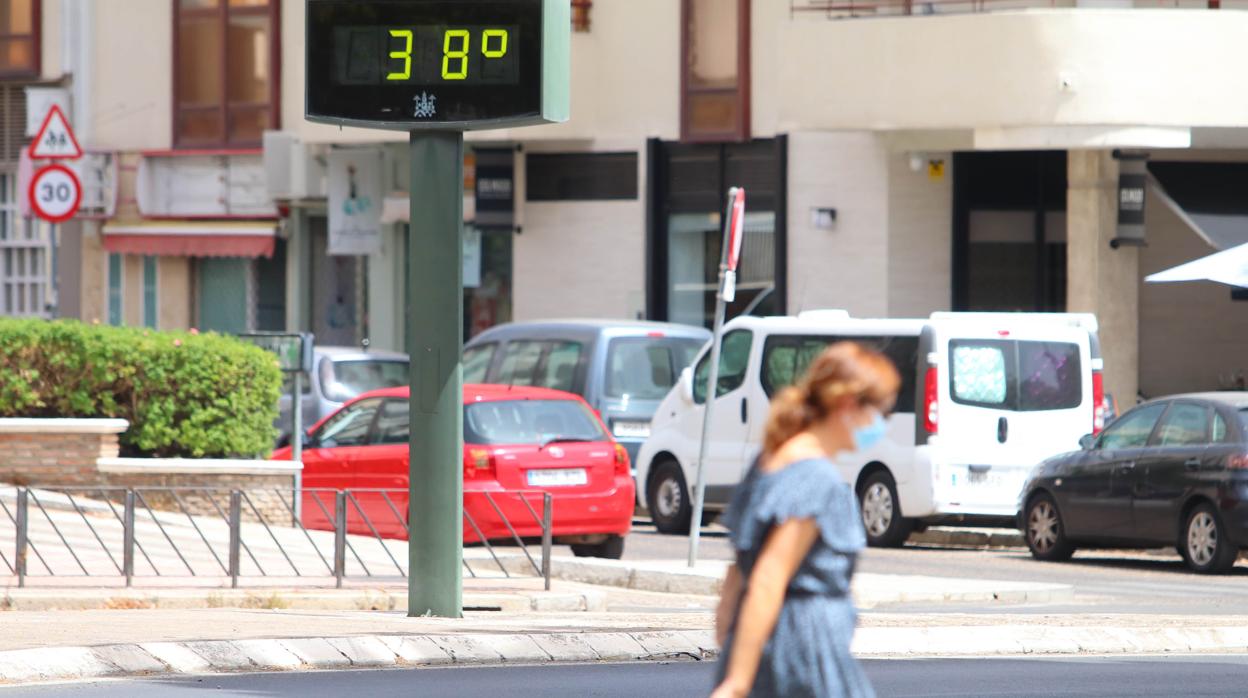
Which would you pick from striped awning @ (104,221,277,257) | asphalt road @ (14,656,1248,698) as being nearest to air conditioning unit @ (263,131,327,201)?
striped awning @ (104,221,277,257)

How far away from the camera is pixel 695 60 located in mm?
30703

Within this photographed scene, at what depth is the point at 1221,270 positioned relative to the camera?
19.2m

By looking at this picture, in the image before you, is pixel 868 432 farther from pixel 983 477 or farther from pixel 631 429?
pixel 631 429

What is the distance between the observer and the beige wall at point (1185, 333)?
2877 cm

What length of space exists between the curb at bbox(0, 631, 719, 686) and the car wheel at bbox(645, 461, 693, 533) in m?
9.44

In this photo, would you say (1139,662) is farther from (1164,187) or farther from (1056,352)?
(1164,187)

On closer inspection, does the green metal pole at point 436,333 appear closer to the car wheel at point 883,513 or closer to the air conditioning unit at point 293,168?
the car wheel at point 883,513

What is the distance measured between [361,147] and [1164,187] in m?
11.4

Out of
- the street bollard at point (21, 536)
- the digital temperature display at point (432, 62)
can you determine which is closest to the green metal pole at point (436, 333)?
the digital temperature display at point (432, 62)

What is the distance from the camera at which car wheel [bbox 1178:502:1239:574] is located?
18.1 meters

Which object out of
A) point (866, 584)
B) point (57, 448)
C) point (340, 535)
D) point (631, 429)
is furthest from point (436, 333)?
point (631, 429)

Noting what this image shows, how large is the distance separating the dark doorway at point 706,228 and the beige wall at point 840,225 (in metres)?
0.25

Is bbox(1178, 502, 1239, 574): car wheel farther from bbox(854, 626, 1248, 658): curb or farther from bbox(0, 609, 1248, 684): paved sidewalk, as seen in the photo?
bbox(854, 626, 1248, 658): curb

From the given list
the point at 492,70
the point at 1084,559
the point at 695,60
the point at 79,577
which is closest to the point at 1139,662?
the point at 492,70
